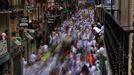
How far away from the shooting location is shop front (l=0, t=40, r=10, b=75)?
26427 millimetres

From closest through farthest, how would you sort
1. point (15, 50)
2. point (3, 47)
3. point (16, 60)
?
point (3, 47)
point (15, 50)
point (16, 60)

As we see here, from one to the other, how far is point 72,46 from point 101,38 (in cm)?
236

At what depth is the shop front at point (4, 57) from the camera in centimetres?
2643

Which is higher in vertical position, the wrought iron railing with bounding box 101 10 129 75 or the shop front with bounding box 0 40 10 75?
the wrought iron railing with bounding box 101 10 129 75

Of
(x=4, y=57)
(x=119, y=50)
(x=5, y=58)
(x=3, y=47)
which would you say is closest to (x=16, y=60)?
(x=5, y=58)

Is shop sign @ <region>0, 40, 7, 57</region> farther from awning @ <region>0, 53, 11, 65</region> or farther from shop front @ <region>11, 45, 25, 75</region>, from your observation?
shop front @ <region>11, 45, 25, 75</region>

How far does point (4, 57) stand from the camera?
27.2 meters

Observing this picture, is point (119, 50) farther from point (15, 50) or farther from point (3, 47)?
point (15, 50)

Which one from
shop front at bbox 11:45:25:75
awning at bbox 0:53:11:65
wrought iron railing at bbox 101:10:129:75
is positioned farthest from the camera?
shop front at bbox 11:45:25:75

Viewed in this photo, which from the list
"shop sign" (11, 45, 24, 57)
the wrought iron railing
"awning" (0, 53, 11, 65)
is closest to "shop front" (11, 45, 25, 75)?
"shop sign" (11, 45, 24, 57)

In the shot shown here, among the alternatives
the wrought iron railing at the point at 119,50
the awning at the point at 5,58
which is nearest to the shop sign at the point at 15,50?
the awning at the point at 5,58

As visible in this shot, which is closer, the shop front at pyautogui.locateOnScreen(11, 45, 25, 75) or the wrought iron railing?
the wrought iron railing

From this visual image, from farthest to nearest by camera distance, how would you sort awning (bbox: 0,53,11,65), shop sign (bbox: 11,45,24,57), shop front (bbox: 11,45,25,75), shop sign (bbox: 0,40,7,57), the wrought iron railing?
shop front (bbox: 11,45,25,75)
shop sign (bbox: 11,45,24,57)
awning (bbox: 0,53,11,65)
shop sign (bbox: 0,40,7,57)
the wrought iron railing

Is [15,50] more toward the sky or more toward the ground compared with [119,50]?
more toward the ground
